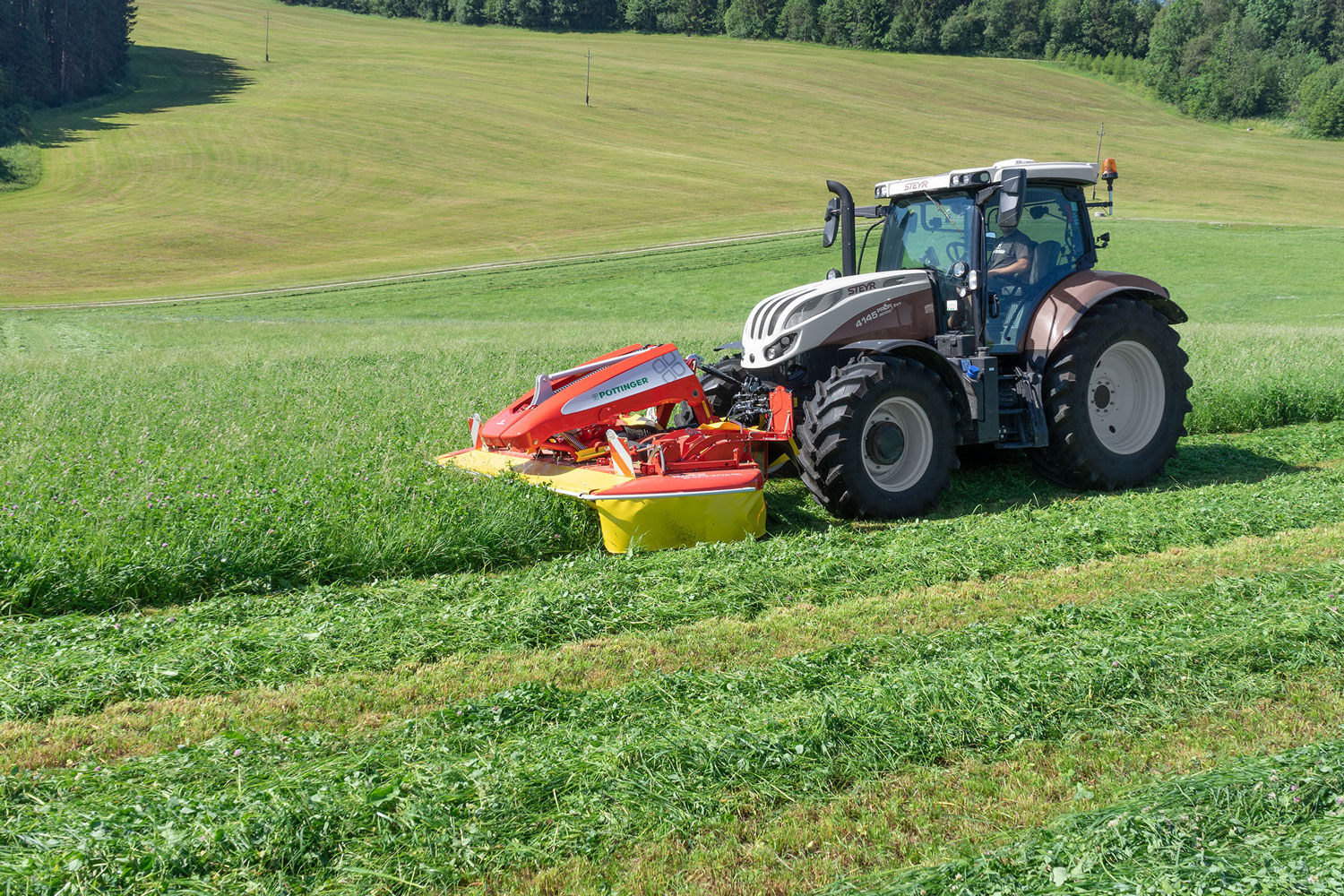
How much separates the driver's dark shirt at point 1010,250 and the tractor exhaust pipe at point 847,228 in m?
1.16

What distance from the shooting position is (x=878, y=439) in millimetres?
7664

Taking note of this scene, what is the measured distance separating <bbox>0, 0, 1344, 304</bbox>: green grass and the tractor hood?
29.4 m

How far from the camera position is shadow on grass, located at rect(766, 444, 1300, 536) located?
7.91 meters

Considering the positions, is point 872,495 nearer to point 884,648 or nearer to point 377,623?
point 884,648

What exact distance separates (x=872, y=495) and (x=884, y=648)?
8.51 feet

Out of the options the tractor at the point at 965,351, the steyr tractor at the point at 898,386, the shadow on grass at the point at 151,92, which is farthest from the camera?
the shadow on grass at the point at 151,92

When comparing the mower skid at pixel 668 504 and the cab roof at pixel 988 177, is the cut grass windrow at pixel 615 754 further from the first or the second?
the cab roof at pixel 988 177

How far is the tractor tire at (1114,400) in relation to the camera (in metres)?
8.35

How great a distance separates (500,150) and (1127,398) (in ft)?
155

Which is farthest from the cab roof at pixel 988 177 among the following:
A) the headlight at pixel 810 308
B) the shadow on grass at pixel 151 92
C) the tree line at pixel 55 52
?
the tree line at pixel 55 52

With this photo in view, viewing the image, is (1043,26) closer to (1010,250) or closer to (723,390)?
(1010,250)

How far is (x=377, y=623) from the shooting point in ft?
17.9

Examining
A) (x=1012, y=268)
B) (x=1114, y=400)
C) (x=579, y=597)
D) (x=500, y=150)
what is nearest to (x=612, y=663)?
(x=579, y=597)

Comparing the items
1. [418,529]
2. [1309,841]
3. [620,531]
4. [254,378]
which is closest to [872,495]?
[620,531]
